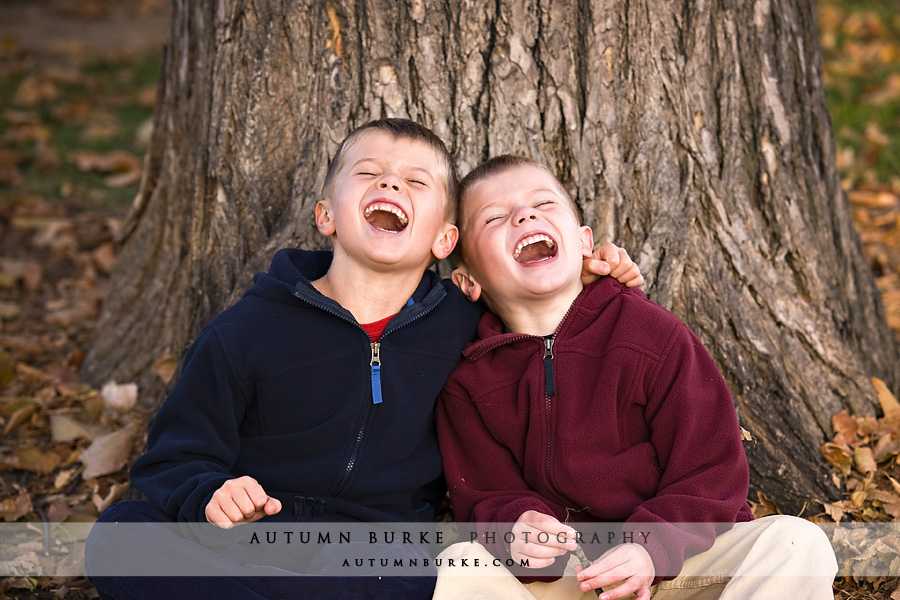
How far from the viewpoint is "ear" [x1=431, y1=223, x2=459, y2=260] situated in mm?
2664

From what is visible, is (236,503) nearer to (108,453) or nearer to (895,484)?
(108,453)

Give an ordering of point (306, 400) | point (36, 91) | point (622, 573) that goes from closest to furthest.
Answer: point (622, 573)
point (306, 400)
point (36, 91)

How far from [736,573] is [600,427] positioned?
50 centimetres

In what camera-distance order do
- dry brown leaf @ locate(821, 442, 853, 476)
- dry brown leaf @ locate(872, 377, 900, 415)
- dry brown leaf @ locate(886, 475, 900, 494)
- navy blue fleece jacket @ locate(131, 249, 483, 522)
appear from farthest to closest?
dry brown leaf @ locate(872, 377, 900, 415), dry brown leaf @ locate(821, 442, 853, 476), dry brown leaf @ locate(886, 475, 900, 494), navy blue fleece jacket @ locate(131, 249, 483, 522)

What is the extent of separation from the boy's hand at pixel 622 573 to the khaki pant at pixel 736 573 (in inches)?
7.7

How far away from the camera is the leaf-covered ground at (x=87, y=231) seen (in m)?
3.03

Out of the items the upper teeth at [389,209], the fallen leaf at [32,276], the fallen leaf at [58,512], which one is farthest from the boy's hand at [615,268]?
the fallen leaf at [32,276]

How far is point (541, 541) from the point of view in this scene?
223 centimetres

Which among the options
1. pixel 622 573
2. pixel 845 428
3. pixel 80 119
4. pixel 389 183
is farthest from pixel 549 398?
pixel 80 119

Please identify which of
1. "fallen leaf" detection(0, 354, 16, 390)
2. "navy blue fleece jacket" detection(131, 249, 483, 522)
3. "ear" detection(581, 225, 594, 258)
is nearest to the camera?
"navy blue fleece jacket" detection(131, 249, 483, 522)

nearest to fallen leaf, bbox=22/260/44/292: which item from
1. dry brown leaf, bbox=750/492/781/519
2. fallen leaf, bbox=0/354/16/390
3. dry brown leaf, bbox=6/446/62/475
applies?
fallen leaf, bbox=0/354/16/390

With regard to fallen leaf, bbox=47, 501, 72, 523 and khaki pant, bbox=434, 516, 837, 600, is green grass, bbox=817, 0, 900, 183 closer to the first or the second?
khaki pant, bbox=434, 516, 837, 600

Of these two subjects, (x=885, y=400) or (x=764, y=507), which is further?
(x=885, y=400)

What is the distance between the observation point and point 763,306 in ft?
9.98
